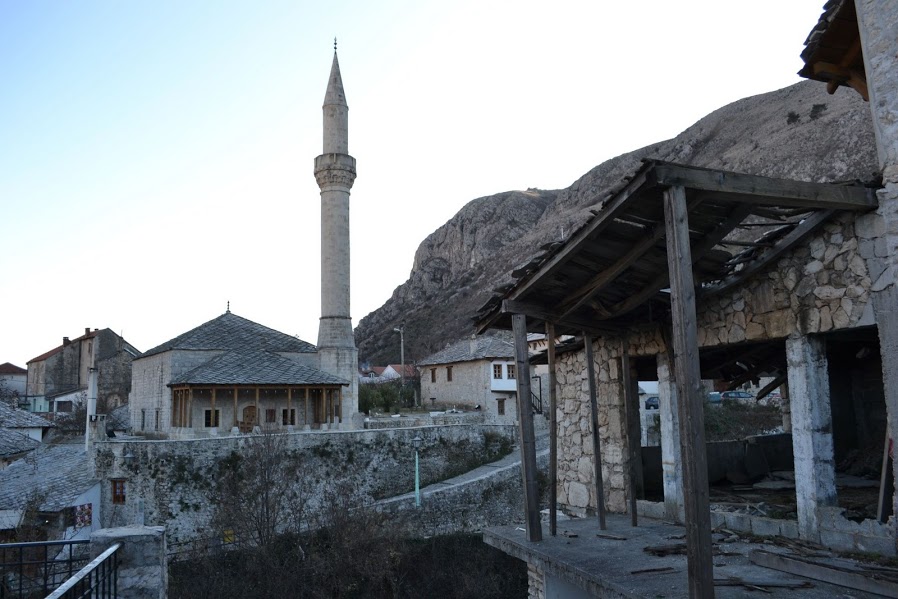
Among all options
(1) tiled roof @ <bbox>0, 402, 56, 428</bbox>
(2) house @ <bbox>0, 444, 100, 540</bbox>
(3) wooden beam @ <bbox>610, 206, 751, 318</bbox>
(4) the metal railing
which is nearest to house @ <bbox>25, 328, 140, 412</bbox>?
(1) tiled roof @ <bbox>0, 402, 56, 428</bbox>

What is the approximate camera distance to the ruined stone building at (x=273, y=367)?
1057 inches

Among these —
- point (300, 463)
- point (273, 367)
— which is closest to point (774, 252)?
point (300, 463)

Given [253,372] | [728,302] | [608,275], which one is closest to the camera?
[608,275]

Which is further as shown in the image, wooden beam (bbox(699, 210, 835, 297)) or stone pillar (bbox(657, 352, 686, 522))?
stone pillar (bbox(657, 352, 686, 522))

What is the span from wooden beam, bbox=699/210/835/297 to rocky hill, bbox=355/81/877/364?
5296cm

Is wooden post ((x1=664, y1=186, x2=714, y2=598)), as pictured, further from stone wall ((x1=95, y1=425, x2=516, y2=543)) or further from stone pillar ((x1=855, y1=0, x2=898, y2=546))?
stone wall ((x1=95, y1=425, x2=516, y2=543))

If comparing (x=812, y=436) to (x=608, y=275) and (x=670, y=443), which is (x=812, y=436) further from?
(x=608, y=275)

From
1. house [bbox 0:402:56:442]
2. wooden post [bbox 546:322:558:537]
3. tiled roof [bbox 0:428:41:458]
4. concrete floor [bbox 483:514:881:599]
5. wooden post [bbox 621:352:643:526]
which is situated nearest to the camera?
concrete floor [bbox 483:514:881:599]

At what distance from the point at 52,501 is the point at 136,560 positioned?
17.5 metres

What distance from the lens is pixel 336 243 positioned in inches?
1262

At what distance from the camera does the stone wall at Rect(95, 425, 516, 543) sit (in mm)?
20938

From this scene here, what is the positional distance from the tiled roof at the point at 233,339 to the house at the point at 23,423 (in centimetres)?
584

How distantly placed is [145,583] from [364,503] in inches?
738

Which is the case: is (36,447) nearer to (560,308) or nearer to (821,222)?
(560,308)
